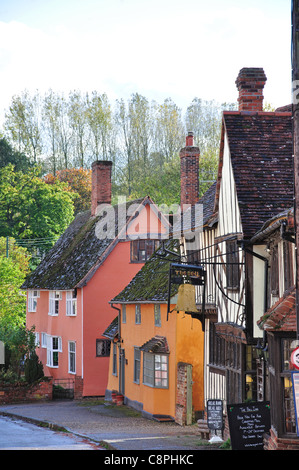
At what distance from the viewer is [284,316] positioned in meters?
15.3

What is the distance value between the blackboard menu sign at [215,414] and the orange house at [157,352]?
465 cm

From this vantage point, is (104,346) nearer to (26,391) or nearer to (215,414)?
(26,391)

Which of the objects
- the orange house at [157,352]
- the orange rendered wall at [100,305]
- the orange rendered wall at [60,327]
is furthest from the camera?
the orange rendered wall at [60,327]

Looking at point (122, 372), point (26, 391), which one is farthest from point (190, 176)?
point (26, 391)

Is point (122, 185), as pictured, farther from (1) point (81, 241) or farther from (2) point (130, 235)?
(2) point (130, 235)

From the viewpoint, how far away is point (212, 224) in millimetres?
22141

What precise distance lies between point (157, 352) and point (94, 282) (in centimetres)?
1076

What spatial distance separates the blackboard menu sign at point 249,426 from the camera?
1716cm

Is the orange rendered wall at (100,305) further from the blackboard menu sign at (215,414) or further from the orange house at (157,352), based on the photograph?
the blackboard menu sign at (215,414)

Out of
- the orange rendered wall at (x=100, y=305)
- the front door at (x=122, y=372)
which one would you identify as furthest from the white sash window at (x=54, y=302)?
the front door at (x=122, y=372)

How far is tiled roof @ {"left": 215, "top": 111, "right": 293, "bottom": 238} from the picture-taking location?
60.7 feet

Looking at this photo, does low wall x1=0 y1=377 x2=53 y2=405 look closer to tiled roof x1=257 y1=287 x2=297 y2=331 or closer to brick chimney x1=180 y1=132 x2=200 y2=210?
brick chimney x1=180 y1=132 x2=200 y2=210
